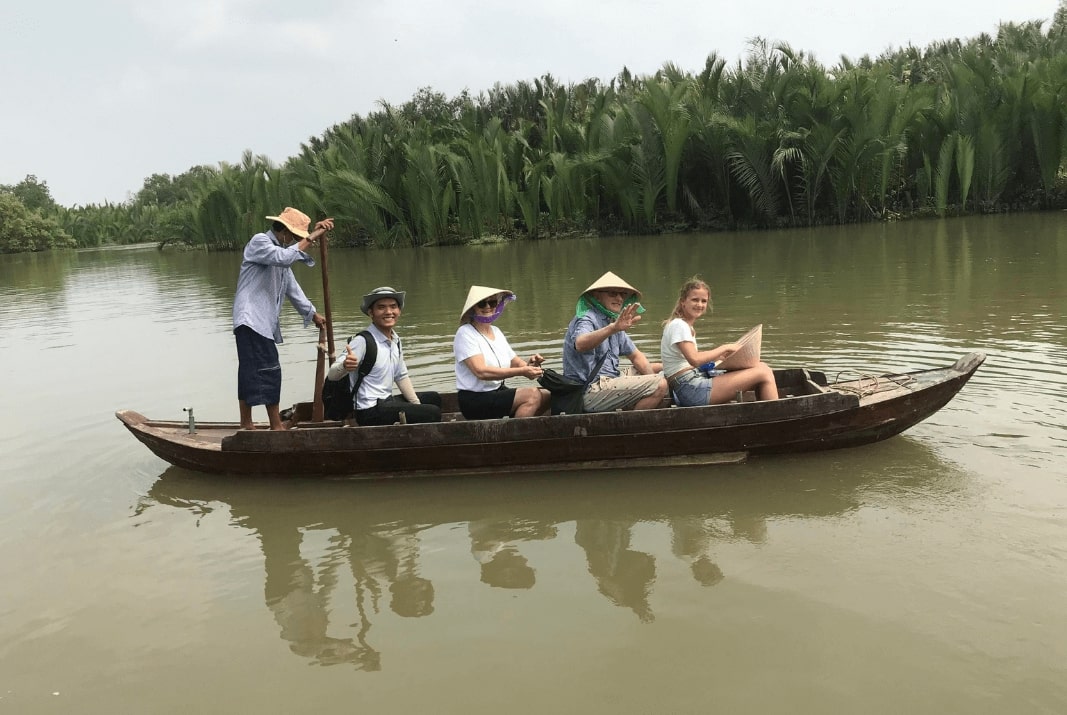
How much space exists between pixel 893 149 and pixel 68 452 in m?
22.8

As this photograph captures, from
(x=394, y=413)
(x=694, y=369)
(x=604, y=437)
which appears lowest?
(x=604, y=437)

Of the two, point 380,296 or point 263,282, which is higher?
point 263,282

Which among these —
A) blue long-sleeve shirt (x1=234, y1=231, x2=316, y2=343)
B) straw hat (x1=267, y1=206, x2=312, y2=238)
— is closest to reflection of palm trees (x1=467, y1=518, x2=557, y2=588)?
blue long-sleeve shirt (x1=234, y1=231, x2=316, y2=343)

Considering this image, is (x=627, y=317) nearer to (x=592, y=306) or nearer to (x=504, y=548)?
(x=592, y=306)

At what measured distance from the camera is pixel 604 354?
5.85m

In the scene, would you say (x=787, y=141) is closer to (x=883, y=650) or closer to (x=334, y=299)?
(x=334, y=299)

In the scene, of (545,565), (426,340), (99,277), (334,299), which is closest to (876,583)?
(545,565)

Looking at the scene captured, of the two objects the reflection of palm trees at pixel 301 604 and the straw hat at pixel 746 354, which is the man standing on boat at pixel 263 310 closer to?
the reflection of palm trees at pixel 301 604

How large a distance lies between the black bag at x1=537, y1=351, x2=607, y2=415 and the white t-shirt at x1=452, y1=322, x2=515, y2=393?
32 cm

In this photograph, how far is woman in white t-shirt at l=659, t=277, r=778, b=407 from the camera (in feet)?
18.3

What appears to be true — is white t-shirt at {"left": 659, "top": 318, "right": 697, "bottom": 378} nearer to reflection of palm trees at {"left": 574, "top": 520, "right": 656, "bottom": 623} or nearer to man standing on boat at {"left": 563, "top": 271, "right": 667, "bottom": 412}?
man standing on boat at {"left": 563, "top": 271, "right": 667, "bottom": 412}

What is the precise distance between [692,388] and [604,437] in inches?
27.4

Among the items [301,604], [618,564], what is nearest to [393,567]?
[301,604]

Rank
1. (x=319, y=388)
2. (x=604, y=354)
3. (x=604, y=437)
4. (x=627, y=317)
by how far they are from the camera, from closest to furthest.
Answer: (x=627, y=317)
(x=604, y=437)
(x=604, y=354)
(x=319, y=388)
